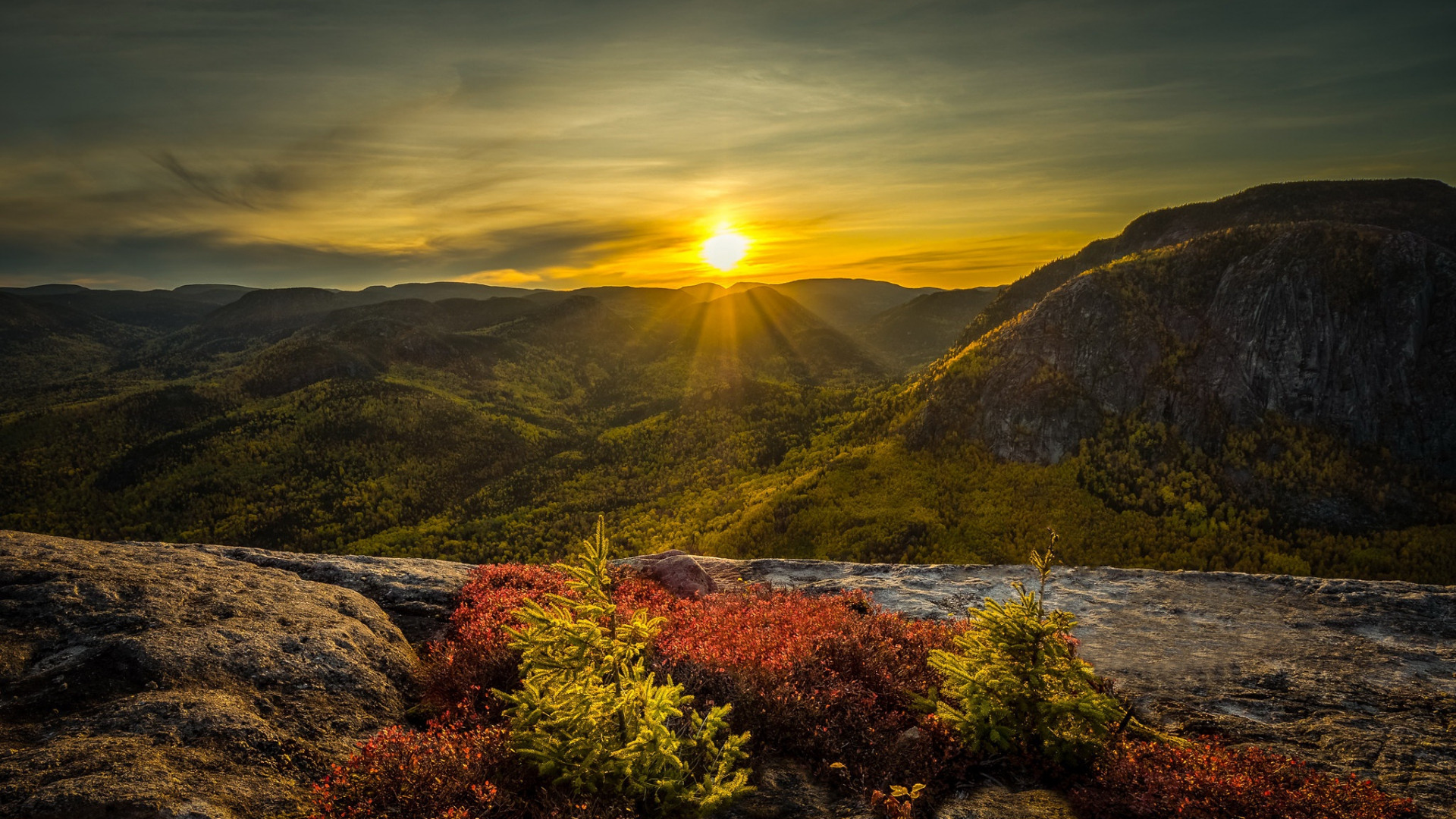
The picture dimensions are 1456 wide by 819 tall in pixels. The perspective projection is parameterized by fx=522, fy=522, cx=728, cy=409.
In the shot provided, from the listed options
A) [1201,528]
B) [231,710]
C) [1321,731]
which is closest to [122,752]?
[231,710]

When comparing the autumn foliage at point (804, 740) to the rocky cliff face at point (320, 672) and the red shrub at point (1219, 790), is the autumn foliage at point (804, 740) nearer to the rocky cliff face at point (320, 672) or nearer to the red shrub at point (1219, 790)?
the red shrub at point (1219, 790)

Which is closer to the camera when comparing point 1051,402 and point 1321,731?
→ point 1321,731

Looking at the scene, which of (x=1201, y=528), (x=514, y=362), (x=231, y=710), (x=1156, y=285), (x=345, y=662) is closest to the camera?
(x=231, y=710)

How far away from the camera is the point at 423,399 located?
91.6 meters

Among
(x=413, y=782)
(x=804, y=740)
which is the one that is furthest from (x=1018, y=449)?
(x=413, y=782)

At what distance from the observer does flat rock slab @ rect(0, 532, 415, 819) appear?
13.6ft

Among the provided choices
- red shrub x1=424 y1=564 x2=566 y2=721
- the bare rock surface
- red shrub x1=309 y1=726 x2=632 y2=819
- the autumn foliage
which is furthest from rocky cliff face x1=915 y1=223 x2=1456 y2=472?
red shrub x1=309 y1=726 x2=632 y2=819

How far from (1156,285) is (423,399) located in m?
102

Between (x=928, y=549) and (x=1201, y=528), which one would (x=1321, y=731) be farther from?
(x=1201, y=528)

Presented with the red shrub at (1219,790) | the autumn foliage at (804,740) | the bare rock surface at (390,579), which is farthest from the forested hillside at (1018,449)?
the red shrub at (1219,790)

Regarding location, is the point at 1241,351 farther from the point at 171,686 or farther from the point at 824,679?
the point at 171,686

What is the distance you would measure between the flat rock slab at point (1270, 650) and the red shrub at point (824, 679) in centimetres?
326

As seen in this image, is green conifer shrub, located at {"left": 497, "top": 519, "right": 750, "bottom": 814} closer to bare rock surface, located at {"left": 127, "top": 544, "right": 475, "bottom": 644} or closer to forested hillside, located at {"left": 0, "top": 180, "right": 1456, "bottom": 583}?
bare rock surface, located at {"left": 127, "top": 544, "right": 475, "bottom": 644}

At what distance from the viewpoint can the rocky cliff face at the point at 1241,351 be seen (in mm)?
35031
